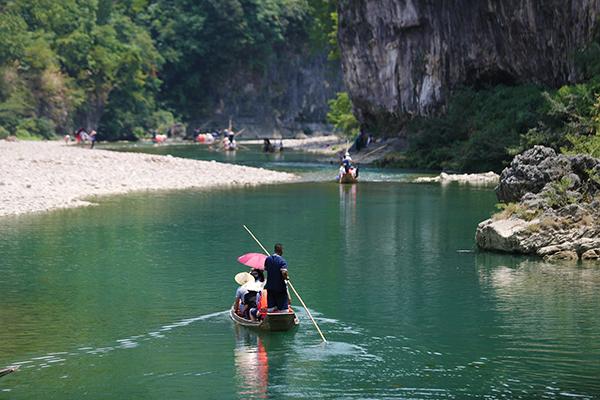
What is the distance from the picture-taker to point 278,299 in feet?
72.4

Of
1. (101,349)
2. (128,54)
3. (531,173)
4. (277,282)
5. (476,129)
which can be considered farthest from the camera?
(128,54)

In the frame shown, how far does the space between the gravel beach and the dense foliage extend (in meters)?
36.9

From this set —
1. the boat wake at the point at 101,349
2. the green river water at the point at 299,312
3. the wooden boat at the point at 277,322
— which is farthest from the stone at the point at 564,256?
the boat wake at the point at 101,349

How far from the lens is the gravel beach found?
44.5 m

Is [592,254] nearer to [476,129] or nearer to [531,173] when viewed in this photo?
[531,173]

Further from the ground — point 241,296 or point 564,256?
point 564,256

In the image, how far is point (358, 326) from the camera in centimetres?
2302

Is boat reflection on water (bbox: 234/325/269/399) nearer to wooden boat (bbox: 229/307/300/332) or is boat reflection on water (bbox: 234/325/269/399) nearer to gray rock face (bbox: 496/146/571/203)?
wooden boat (bbox: 229/307/300/332)

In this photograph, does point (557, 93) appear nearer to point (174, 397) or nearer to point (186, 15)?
point (174, 397)

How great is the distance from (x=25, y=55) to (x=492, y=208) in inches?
2681

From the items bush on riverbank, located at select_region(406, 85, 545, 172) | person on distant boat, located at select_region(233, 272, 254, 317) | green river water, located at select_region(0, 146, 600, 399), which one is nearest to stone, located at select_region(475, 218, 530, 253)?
green river water, located at select_region(0, 146, 600, 399)

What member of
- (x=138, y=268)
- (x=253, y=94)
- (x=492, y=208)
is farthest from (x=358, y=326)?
(x=253, y=94)

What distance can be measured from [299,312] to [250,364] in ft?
14.2

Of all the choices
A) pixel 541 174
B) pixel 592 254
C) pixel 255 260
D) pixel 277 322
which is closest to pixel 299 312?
pixel 255 260
